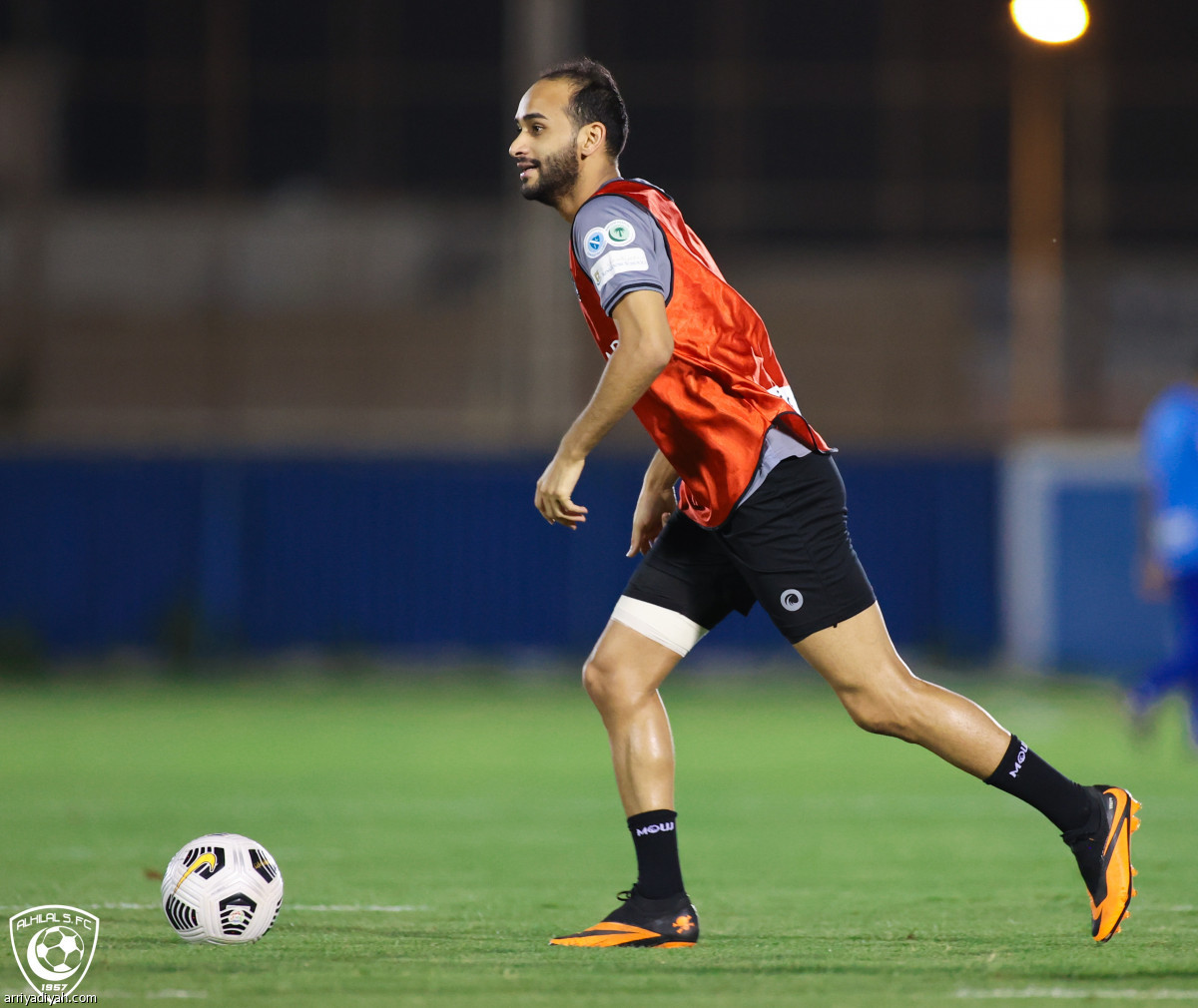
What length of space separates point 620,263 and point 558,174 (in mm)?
461

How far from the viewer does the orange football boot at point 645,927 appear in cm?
471

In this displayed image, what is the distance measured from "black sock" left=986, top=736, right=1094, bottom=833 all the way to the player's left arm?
4.44 ft

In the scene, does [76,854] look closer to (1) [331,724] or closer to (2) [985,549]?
(1) [331,724]

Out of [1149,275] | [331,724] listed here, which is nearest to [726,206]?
[1149,275]

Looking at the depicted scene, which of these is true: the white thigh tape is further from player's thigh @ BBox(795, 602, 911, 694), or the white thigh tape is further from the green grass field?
the green grass field

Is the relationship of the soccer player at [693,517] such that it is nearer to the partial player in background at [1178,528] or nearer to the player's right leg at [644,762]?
the player's right leg at [644,762]

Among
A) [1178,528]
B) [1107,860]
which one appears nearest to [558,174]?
[1107,860]

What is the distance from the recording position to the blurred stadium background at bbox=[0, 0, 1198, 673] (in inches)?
923

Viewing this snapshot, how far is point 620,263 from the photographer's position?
4508mm

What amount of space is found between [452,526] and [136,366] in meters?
8.00

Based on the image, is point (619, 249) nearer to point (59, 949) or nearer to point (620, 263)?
point (620, 263)

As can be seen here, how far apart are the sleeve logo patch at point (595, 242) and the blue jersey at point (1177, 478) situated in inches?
247

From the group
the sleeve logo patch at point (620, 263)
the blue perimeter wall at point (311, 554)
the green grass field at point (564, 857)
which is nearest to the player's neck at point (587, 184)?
the sleeve logo patch at point (620, 263)

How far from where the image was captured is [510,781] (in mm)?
9305
